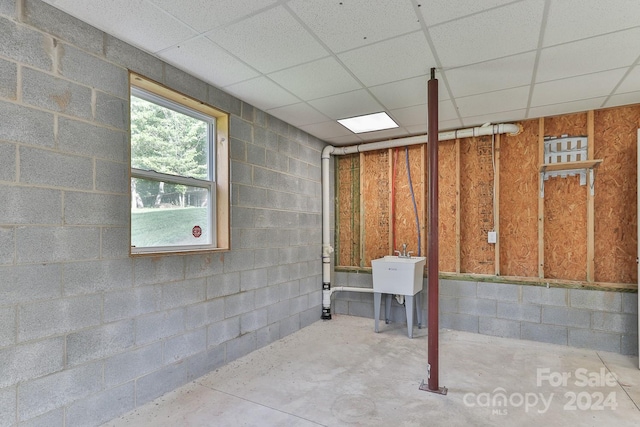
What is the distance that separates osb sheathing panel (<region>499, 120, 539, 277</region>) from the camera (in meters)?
3.62

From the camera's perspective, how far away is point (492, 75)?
2602 mm

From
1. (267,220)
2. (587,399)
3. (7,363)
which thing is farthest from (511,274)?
(7,363)

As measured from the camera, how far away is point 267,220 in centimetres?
348

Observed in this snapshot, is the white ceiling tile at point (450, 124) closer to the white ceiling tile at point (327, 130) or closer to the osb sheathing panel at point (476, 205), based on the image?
the osb sheathing panel at point (476, 205)

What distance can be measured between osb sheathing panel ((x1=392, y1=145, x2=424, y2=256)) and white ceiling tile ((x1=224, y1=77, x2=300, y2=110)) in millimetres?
1849

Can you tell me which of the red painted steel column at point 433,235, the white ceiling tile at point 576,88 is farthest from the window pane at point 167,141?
the white ceiling tile at point 576,88

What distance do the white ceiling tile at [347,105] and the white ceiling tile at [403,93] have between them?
10 centimetres

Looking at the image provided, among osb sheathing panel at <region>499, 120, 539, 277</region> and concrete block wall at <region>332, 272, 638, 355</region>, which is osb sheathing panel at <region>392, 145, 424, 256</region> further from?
osb sheathing panel at <region>499, 120, 539, 277</region>

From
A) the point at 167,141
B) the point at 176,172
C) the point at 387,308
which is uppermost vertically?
the point at 167,141

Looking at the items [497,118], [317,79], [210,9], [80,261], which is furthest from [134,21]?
[497,118]

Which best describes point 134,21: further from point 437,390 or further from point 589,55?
point 437,390

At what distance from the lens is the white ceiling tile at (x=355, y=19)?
179 cm

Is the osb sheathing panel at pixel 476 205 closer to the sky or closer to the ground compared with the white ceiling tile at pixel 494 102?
closer to the ground

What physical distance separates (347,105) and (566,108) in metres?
2.21
